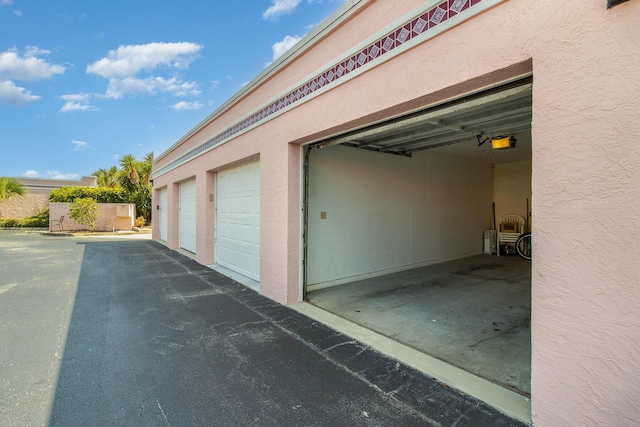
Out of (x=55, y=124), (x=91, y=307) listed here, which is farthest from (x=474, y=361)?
(x=55, y=124)

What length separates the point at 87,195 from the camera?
776 inches

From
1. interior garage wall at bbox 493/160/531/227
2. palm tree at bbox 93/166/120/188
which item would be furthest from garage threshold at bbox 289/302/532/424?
palm tree at bbox 93/166/120/188

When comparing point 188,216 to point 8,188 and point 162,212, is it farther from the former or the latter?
point 8,188

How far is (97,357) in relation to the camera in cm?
291

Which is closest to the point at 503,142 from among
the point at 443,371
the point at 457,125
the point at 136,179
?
the point at 457,125

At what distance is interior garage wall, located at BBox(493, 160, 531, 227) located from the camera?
9.41m

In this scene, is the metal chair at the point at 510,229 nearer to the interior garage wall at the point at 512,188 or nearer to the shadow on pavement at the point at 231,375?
the interior garage wall at the point at 512,188

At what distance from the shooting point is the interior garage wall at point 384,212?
5.64 meters

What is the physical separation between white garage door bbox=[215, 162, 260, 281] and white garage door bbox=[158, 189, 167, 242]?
6667mm

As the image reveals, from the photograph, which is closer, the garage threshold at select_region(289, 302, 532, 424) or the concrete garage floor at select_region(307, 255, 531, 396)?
the garage threshold at select_region(289, 302, 532, 424)

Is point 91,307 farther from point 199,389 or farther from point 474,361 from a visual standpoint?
point 474,361

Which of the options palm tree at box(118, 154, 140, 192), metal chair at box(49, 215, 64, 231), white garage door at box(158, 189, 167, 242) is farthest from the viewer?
palm tree at box(118, 154, 140, 192)

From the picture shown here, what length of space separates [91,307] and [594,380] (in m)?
5.77

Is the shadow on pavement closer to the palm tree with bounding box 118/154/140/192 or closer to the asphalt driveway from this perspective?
the asphalt driveway
